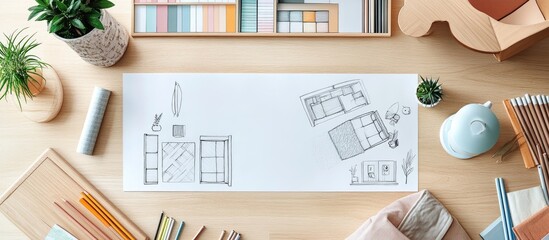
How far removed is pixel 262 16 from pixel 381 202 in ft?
1.30

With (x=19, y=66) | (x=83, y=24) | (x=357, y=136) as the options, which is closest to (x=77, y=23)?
(x=83, y=24)

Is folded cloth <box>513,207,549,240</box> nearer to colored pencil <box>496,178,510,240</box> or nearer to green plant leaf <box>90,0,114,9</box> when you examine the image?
colored pencil <box>496,178,510,240</box>

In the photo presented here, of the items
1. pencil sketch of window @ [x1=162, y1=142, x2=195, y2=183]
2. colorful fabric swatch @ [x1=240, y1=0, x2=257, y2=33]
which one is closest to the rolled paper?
pencil sketch of window @ [x1=162, y1=142, x2=195, y2=183]

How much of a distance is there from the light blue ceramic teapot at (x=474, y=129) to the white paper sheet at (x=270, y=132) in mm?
83

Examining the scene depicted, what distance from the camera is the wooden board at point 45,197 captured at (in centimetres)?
91

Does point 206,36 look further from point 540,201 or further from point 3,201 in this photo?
point 540,201

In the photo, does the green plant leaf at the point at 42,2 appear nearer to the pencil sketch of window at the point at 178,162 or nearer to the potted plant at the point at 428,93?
Answer: the pencil sketch of window at the point at 178,162

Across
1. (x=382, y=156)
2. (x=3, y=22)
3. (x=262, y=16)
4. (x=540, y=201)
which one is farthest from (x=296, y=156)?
(x=3, y=22)

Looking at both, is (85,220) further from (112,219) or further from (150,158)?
(150,158)

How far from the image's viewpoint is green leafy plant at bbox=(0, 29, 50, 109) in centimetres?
84

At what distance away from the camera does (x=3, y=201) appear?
0.92 metres

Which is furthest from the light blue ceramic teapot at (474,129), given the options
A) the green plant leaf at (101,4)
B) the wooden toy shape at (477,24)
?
the green plant leaf at (101,4)

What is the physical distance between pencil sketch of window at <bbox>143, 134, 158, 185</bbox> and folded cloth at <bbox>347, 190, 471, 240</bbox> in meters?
0.37

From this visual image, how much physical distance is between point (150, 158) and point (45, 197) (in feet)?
0.67
